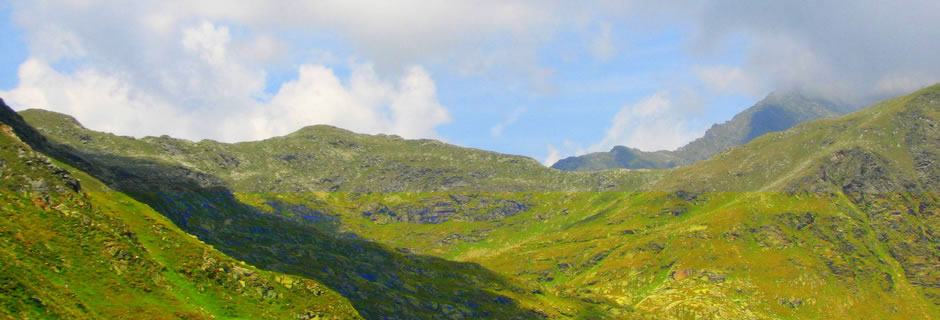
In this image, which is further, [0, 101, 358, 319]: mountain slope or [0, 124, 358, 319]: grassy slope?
[0, 124, 358, 319]: grassy slope

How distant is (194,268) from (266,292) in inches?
463

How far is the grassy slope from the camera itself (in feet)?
209

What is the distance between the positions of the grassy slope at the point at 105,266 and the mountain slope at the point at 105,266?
150mm

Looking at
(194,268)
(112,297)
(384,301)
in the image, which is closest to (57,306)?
(112,297)

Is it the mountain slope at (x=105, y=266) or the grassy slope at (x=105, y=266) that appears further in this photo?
the grassy slope at (x=105, y=266)

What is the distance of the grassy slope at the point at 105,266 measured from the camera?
63619 mm

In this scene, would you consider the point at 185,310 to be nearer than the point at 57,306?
No

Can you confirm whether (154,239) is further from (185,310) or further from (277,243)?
(277,243)

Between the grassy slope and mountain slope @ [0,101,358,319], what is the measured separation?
0.15 metres

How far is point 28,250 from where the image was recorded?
222 feet

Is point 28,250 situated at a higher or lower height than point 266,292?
higher

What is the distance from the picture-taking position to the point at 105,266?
76375 millimetres

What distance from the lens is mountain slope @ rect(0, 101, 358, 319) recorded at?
63.5 metres

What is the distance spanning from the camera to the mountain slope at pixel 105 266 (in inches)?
2499
